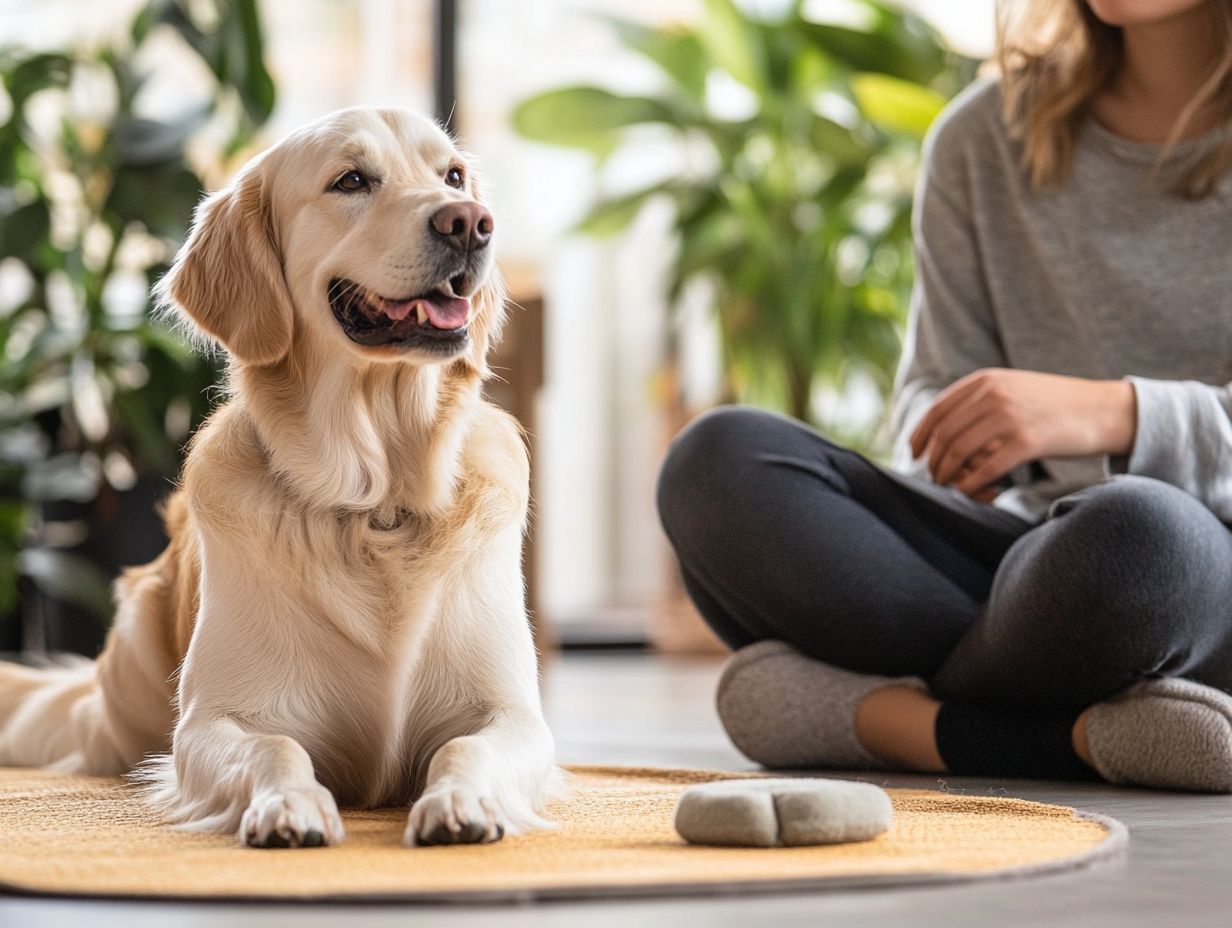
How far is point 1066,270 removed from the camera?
1.99m

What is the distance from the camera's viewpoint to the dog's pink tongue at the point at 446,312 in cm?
150

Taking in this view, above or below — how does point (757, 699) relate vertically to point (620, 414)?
below

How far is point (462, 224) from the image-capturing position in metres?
1.45

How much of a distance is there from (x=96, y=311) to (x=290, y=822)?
2.37 metres

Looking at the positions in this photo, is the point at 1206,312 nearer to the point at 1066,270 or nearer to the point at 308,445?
the point at 1066,270

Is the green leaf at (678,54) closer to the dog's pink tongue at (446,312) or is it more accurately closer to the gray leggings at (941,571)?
the gray leggings at (941,571)

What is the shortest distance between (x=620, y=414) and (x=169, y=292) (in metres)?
3.80

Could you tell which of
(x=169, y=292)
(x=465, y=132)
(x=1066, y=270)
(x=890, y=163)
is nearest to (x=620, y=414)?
(x=465, y=132)

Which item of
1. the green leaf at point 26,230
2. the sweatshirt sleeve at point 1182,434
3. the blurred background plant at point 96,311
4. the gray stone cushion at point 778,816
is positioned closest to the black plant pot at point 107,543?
the blurred background plant at point 96,311

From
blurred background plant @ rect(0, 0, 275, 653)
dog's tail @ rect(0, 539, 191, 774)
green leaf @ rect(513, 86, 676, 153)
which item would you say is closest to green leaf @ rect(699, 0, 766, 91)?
green leaf @ rect(513, 86, 676, 153)

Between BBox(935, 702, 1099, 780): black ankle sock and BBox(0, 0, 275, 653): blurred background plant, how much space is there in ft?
6.56

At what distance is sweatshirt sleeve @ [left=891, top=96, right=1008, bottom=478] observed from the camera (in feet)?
6.79

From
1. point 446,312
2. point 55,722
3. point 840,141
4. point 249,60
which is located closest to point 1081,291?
point 446,312

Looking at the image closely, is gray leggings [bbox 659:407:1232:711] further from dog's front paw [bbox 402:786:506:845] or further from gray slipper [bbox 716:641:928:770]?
dog's front paw [bbox 402:786:506:845]
